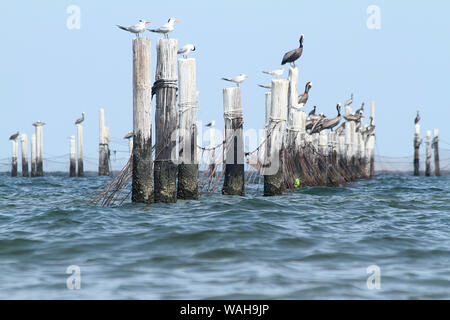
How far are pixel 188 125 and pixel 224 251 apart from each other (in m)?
4.20

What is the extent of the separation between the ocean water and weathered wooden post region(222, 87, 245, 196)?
100cm

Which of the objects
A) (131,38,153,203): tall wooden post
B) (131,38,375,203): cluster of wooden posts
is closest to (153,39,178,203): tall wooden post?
(131,38,375,203): cluster of wooden posts

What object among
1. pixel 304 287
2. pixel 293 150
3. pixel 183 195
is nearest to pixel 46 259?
pixel 304 287

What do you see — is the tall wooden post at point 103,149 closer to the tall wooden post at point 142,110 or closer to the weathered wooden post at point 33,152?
the weathered wooden post at point 33,152

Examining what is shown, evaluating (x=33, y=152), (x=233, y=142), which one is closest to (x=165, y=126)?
(x=233, y=142)

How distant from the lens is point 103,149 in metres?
35.1

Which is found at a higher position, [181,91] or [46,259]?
[181,91]

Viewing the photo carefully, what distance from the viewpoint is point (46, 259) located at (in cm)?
682

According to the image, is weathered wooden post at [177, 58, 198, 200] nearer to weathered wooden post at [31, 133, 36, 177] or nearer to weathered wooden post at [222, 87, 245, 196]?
weathered wooden post at [222, 87, 245, 196]

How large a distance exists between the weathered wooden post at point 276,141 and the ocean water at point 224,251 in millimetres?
1277

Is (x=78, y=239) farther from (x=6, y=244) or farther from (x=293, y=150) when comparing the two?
(x=293, y=150)

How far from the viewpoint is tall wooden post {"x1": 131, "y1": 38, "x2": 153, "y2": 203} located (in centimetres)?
979

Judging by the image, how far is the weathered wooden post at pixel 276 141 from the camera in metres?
12.4

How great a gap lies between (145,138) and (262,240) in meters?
3.19
